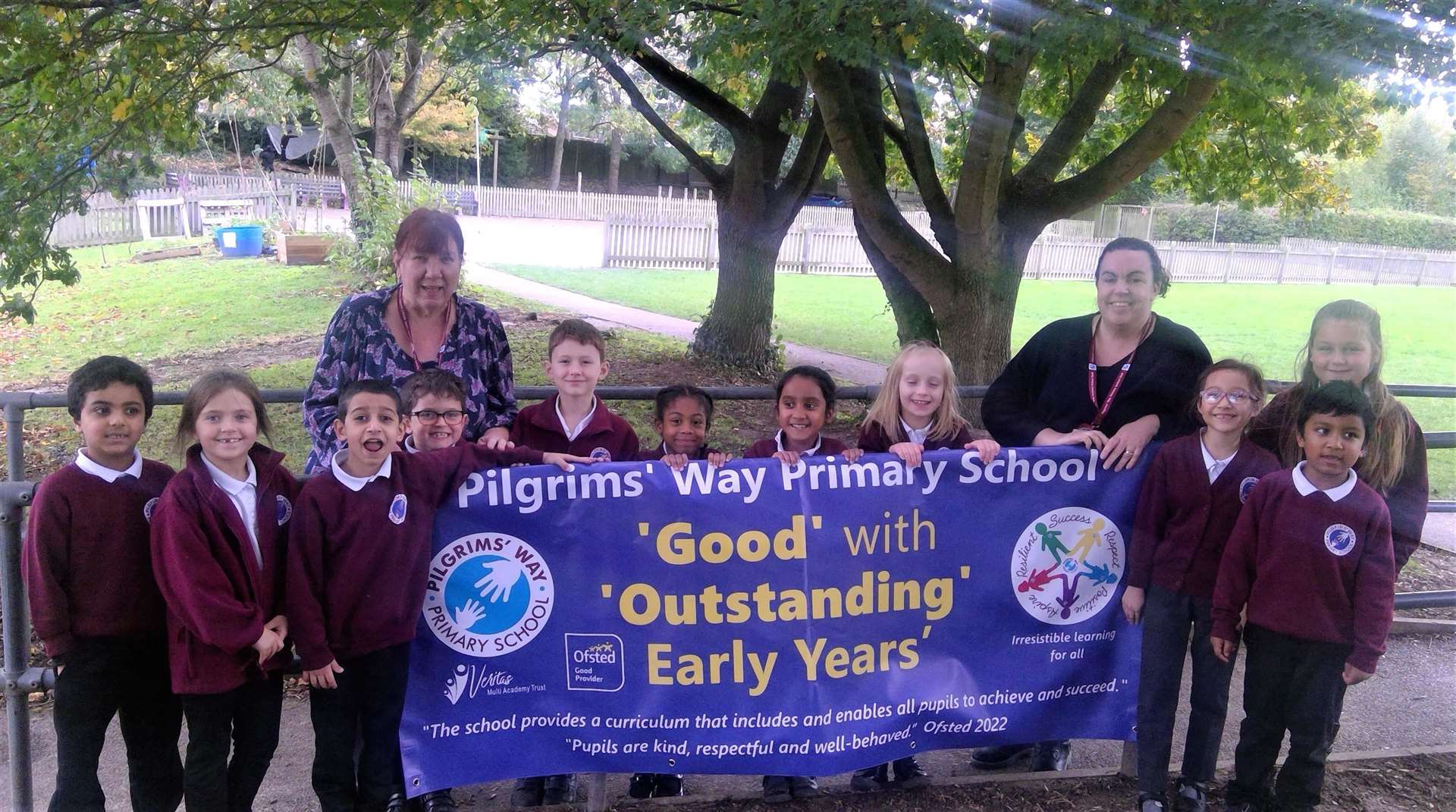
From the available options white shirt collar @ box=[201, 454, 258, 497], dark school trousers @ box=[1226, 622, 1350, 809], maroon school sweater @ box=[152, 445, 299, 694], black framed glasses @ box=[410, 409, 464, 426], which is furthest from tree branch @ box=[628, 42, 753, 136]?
dark school trousers @ box=[1226, 622, 1350, 809]

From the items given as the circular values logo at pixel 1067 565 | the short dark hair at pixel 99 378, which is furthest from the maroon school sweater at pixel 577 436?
the circular values logo at pixel 1067 565

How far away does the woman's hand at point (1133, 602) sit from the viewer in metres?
3.62

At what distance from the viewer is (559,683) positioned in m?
3.47

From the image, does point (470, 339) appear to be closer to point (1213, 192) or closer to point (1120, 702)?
point (1120, 702)

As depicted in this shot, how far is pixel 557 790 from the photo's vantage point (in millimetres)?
3672

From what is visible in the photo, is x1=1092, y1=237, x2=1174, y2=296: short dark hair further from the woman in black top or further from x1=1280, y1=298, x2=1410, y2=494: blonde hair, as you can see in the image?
x1=1280, y1=298, x2=1410, y2=494: blonde hair

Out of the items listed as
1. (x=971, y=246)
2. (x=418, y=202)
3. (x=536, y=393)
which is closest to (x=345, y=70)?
(x=536, y=393)

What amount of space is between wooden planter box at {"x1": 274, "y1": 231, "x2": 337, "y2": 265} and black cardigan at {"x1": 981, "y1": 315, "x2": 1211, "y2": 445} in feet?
63.5

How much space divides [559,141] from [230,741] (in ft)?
173

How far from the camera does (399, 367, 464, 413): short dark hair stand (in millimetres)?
3494

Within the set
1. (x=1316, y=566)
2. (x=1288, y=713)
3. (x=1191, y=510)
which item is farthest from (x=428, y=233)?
(x=1288, y=713)

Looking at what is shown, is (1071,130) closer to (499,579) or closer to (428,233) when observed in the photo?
(428,233)

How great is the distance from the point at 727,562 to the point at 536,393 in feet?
4.89

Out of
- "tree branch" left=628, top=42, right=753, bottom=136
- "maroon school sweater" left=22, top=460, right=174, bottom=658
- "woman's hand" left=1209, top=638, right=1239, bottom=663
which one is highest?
"tree branch" left=628, top=42, right=753, bottom=136
